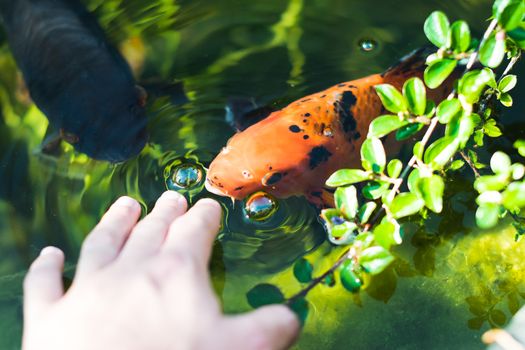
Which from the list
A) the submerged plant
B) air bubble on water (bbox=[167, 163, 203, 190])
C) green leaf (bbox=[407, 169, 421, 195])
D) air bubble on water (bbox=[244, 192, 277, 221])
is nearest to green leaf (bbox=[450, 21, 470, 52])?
the submerged plant

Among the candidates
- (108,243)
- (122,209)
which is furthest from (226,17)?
(108,243)

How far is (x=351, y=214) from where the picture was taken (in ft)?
5.04

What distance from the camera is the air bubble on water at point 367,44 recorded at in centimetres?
276

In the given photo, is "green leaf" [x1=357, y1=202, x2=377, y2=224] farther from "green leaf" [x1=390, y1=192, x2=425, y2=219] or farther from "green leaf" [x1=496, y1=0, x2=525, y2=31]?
"green leaf" [x1=496, y1=0, x2=525, y2=31]

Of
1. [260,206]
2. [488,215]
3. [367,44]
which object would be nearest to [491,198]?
[488,215]

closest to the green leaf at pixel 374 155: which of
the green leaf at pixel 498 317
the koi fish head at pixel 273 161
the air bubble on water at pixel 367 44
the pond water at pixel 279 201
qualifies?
the koi fish head at pixel 273 161

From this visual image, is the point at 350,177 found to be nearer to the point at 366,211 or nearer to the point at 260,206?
the point at 366,211

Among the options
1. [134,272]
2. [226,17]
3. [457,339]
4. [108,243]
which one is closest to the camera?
[134,272]

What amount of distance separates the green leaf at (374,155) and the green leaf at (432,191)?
12 cm

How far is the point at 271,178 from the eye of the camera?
215 centimetres

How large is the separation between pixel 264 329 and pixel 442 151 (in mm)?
632

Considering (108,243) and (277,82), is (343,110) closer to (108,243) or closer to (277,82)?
(277,82)

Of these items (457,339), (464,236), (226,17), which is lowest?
(457,339)

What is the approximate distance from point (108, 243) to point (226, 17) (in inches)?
62.0
